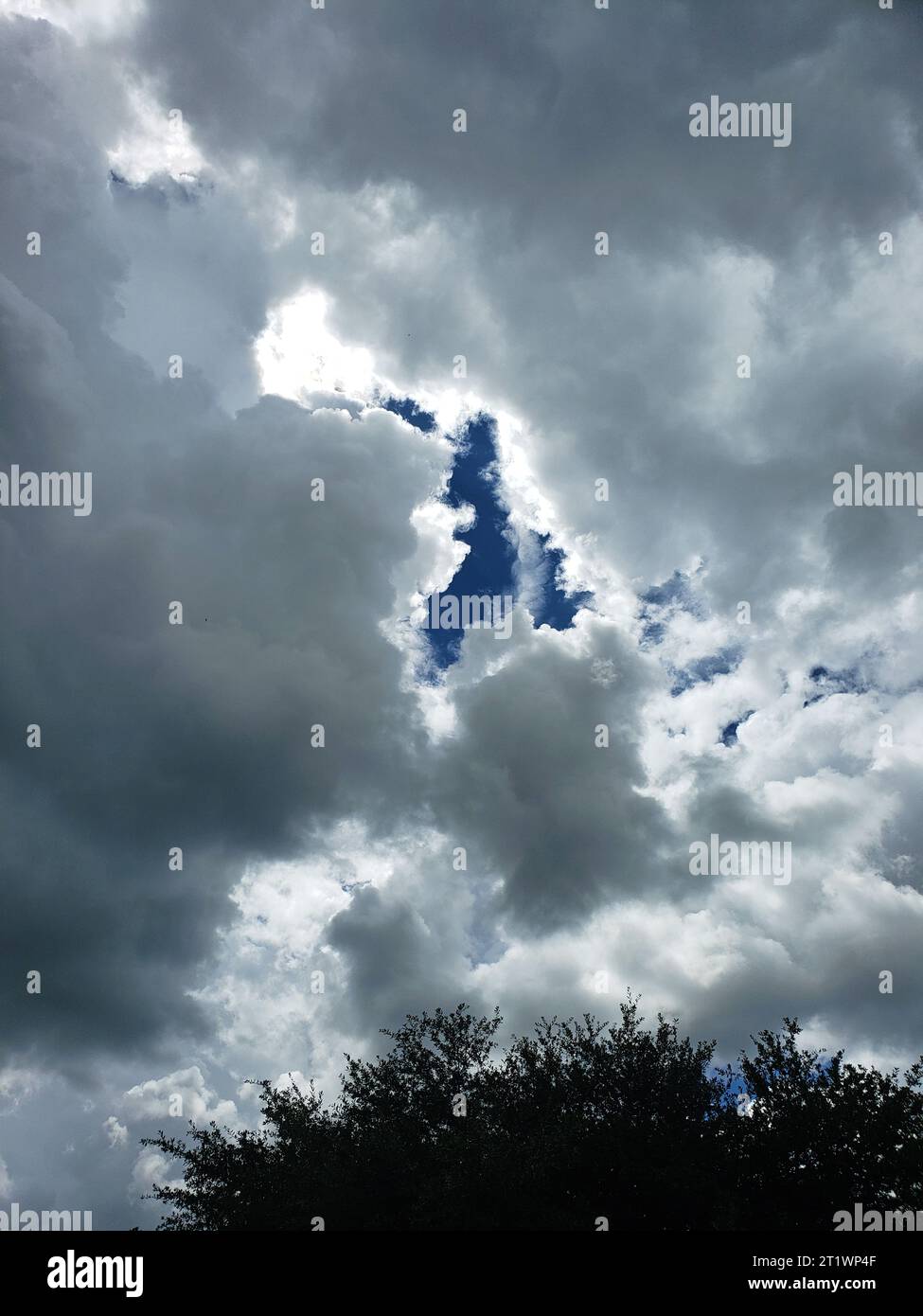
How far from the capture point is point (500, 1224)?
2464cm

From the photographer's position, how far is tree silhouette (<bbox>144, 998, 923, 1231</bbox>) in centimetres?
2573

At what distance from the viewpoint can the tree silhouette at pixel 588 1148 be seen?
25734 millimetres

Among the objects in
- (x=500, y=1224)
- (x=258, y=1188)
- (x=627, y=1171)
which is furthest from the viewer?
(x=258, y=1188)

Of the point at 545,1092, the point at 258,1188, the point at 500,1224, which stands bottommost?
the point at 258,1188

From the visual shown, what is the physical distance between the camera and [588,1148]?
27531mm

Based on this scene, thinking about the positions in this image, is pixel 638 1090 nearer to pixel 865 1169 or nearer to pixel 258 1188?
Result: pixel 865 1169
